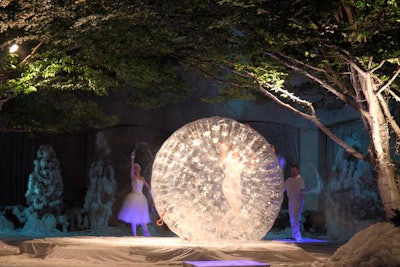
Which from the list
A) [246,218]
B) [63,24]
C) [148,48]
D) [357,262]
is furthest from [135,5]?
[357,262]

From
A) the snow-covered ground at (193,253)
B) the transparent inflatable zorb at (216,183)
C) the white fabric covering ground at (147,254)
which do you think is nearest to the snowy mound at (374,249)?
the snow-covered ground at (193,253)

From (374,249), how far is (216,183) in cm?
317

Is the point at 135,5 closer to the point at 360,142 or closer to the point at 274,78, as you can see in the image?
the point at 274,78

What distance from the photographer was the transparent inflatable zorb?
12.1 m

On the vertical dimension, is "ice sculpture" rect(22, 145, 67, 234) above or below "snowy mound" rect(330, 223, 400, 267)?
above

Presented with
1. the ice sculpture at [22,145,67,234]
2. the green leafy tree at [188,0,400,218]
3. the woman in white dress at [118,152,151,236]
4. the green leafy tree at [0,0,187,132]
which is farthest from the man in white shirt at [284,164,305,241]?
the ice sculpture at [22,145,67,234]

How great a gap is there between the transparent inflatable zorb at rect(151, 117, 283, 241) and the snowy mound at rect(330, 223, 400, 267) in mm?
1900

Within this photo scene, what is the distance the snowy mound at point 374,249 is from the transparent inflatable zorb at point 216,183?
6.23 ft

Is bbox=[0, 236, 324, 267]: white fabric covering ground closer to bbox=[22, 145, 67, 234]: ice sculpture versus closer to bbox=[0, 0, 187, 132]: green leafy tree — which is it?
bbox=[0, 0, 187, 132]: green leafy tree

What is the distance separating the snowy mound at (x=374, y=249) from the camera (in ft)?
33.4

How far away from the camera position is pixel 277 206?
12.7 m

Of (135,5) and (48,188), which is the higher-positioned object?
(135,5)

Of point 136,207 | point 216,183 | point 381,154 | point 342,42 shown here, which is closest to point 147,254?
point 216,183

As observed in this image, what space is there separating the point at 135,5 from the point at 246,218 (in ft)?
15.0
